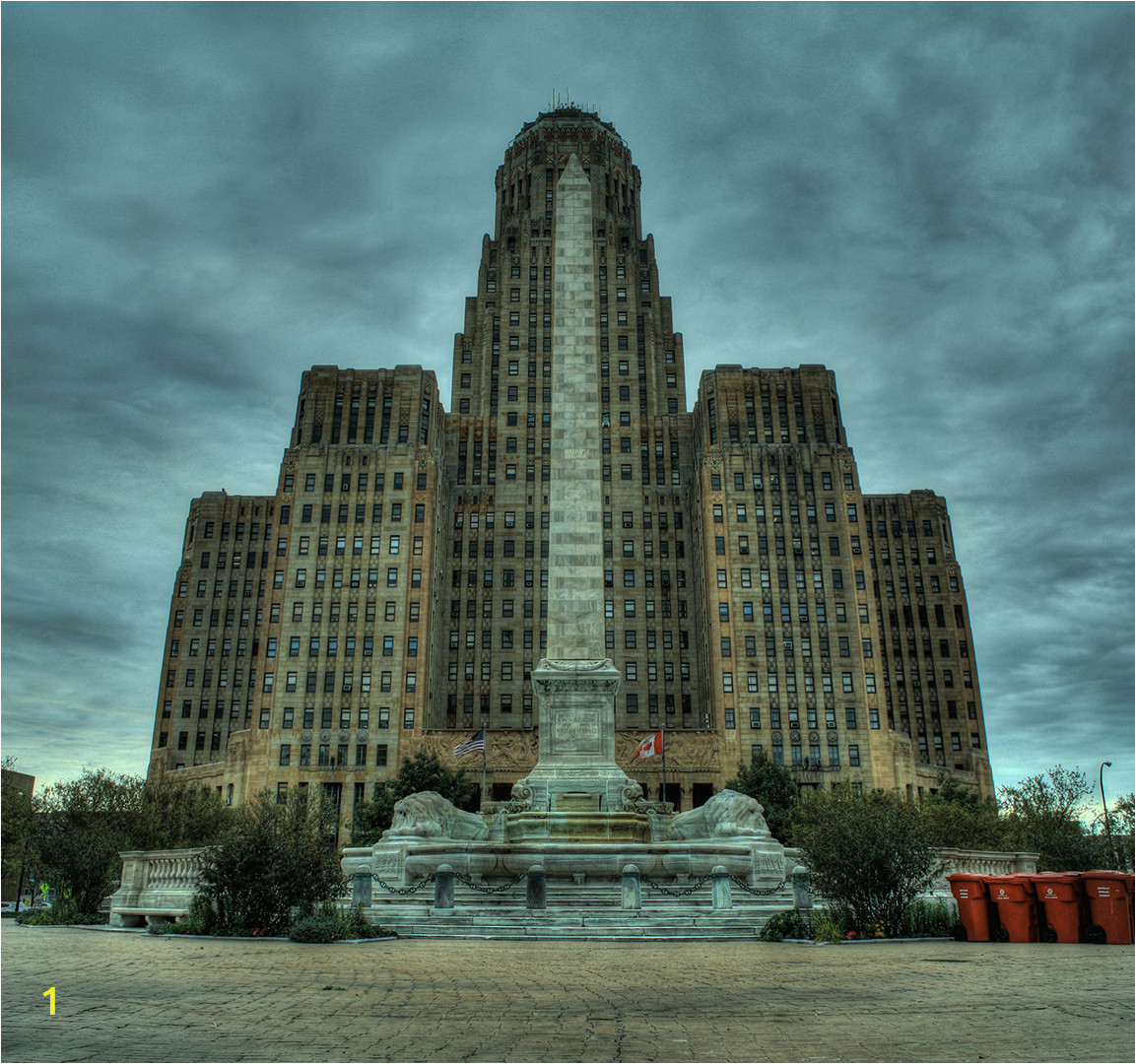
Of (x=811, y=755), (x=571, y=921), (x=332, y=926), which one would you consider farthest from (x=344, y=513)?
(x=332, y=926)

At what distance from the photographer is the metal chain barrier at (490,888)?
23.0 m

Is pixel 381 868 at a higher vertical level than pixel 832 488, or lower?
lower

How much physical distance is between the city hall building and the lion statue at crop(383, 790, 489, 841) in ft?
156

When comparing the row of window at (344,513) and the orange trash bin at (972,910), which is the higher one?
the row of window at (344,513)

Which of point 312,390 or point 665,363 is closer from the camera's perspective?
point 312,390

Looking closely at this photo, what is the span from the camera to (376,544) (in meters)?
Answer: 96.8

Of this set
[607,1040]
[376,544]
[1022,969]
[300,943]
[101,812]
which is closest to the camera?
[607,1040]

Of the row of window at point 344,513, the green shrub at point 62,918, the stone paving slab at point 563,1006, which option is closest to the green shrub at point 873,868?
the stone paving slab at point 563,1006

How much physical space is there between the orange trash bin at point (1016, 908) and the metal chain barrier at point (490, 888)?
11316 mm

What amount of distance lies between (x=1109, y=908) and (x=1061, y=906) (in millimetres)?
854

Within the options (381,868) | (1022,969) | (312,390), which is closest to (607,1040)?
(1022,969)

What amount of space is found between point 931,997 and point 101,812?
116 feet

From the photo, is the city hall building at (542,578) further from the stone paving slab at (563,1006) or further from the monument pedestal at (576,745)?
the stone paving slab at (563,1006)

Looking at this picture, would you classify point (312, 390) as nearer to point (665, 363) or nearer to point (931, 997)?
point (665, 363)
